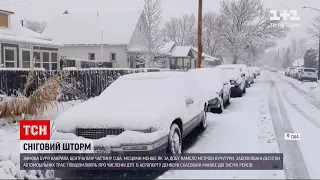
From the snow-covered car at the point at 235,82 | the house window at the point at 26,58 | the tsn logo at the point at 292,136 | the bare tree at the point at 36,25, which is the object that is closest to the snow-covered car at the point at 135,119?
the tsn logo at the point at 292,136

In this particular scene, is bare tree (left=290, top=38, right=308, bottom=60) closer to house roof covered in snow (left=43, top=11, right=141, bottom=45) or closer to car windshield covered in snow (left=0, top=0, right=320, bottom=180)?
house roof covered in snow (left=43, top=11, right=141, bottom=45)

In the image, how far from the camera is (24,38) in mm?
21109

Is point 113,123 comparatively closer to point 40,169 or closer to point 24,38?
Result: point 40,169

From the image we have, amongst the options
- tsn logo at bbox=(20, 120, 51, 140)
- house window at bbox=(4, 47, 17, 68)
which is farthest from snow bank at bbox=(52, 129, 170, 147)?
house window at bbox=(4, 47, 17, 68)

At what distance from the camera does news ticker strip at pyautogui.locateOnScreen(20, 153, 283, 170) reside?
5.30 metres

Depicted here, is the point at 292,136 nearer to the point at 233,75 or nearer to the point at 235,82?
the point at 235,82

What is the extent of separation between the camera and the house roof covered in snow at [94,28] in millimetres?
37062

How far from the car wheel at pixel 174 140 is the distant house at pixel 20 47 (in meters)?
14.7

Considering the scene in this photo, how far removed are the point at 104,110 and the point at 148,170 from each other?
1254 millimetres

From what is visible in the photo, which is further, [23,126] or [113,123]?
[23,126]

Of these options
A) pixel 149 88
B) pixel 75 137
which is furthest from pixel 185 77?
pixel 75 137

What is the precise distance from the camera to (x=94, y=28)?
38.8m

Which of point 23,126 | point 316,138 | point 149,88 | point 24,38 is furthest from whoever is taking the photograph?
point 24,38

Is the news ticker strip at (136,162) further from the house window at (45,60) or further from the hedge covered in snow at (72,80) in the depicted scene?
the house window at (45,60)
